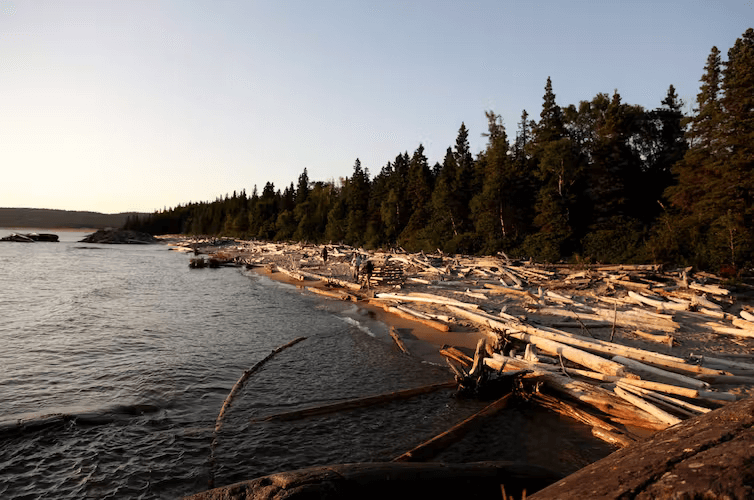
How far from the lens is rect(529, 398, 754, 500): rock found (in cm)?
204

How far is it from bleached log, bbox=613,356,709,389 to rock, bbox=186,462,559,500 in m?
5.15

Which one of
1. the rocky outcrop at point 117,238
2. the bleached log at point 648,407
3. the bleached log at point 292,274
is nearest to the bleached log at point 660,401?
the bleached log at point 648,407

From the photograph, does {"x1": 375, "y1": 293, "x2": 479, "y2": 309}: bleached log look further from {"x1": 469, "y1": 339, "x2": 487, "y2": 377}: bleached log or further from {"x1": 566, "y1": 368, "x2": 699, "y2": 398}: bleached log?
{"x1": 566, "y1": 368, "x2": 699, "y2": 398}: bleached log

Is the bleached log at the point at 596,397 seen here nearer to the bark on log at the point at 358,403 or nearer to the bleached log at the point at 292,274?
the bark on log at the point at 358,403

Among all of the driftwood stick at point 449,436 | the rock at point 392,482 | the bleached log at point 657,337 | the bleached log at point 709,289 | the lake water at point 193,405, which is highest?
the bleached log at point 709,289

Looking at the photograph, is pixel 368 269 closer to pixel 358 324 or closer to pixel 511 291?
pixel 358 324

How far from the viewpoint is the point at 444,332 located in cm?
1471

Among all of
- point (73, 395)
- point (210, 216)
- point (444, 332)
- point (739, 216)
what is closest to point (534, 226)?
point (739, 216)

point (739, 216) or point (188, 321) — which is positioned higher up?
point (739, 216)

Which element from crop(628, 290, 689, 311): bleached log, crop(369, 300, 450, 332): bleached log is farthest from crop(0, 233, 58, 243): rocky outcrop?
crop(628, 290, 689, 311): bleached log

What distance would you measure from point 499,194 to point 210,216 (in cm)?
12686

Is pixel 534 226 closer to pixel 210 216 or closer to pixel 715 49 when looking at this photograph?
pixel 715 49

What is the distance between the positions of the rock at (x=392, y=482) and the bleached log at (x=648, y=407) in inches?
136

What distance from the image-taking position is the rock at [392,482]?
3771 mm
